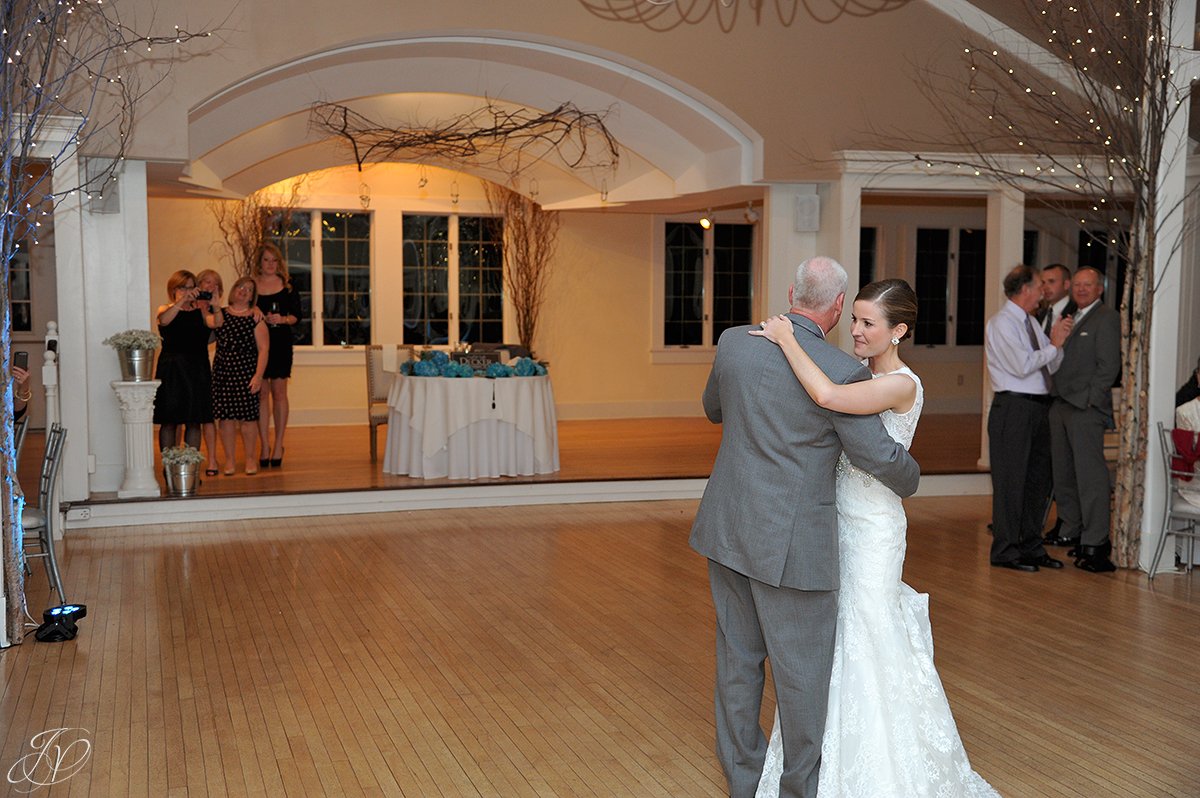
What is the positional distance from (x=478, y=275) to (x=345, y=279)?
1.64 m

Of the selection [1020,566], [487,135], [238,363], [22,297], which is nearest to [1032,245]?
[487,135]

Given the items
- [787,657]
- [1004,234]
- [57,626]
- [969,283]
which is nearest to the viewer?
[787,657]

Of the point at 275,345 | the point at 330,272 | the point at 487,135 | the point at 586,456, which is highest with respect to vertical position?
A: the point at 487,135

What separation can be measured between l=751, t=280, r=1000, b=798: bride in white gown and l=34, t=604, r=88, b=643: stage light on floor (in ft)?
11.7

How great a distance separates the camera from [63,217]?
7.97 meters

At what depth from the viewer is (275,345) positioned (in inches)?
395

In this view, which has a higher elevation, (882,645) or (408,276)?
(408,276)

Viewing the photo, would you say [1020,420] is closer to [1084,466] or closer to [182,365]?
[1084,466]

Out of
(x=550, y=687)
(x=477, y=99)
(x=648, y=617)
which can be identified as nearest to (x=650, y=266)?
(x=477, y=99)

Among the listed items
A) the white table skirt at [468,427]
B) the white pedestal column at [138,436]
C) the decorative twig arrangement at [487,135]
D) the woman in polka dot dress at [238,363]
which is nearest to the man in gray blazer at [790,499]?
the white pedestal column at [138,436]

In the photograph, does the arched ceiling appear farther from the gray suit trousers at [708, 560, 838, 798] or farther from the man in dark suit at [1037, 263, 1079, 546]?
the gray suit trousers at [708, 560, 838, 798]

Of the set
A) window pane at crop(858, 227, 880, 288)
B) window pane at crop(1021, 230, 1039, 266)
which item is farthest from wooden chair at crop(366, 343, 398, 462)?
window pane at crop(1021, 230, 1039, 266)

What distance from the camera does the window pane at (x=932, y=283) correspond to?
626 inches

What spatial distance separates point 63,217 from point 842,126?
5.89 meters
